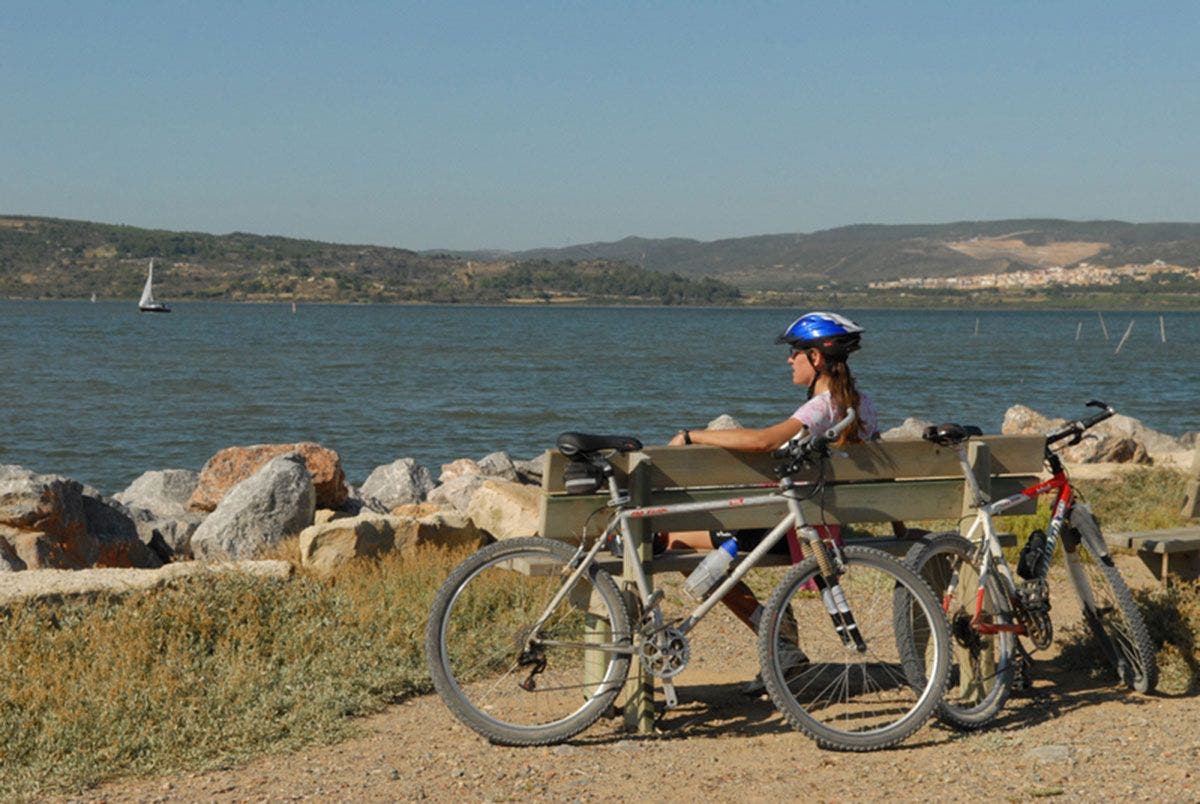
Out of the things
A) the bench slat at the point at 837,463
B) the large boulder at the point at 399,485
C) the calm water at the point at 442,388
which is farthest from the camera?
the calm water at the point at 442,388

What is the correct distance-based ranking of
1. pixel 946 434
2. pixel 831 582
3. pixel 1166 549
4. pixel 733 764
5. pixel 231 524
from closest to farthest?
pixel 733 764 < pixel 831 582 < pixel 946 434 < pixel 1166 549 < pixel 231 524

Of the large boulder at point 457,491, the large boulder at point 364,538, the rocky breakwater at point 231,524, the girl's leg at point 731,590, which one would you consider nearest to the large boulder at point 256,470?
the rocky breakwater at point 231,524

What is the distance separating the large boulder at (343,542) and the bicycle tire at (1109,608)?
14.8 ft

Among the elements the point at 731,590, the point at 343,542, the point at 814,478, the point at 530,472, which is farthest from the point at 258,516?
the point at 530,472

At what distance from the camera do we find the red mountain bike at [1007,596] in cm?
634

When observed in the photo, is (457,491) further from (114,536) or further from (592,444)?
(592,444)

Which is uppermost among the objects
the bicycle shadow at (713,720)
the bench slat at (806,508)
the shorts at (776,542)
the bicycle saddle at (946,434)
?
the bicycle saddle at (946,434)

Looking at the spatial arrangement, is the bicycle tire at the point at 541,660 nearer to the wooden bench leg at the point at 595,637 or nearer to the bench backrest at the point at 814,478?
the wooden bench leg at the point at 595,637

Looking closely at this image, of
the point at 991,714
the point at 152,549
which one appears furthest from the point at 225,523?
the point at 991,714

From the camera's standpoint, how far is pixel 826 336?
6277mm

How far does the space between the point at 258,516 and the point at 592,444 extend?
7313 mm

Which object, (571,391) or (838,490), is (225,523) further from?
(571,391)

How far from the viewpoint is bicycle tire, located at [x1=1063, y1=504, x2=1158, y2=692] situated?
21.9 ft

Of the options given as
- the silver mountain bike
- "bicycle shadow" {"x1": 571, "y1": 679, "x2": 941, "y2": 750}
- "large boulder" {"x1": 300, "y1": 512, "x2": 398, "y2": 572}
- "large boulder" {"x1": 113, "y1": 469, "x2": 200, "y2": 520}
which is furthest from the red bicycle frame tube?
"large boulder" {"x1": 113, "y1": 469, "x2": 200, "y2": 520}
